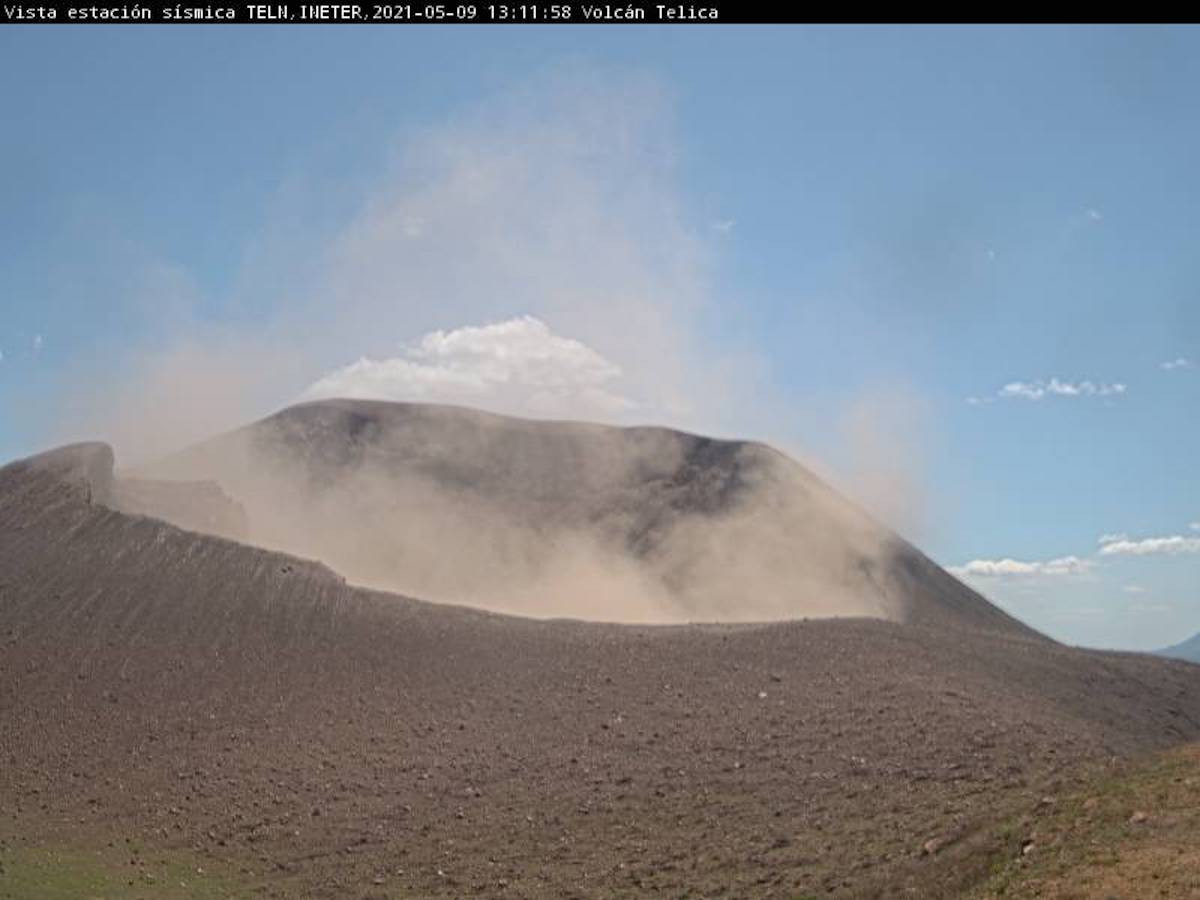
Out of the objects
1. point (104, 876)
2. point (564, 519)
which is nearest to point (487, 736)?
point (104, 876)

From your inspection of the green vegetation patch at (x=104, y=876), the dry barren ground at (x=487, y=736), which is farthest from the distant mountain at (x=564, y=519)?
the green vegetation patch at (x=104, y=876)

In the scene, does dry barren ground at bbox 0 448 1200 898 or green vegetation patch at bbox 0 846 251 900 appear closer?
dry barren ground at bbox 0 448 1200 898

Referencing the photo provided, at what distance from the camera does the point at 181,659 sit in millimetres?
51062

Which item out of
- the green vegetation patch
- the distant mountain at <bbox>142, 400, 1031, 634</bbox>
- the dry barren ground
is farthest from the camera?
the distant mountain at <bbox>142, 400, 1031, 634</bbox>

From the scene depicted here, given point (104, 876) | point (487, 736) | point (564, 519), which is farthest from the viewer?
point (564, 519)

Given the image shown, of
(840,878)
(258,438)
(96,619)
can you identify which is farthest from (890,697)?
(258,438)

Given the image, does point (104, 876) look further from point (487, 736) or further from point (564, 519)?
point (564, 519)

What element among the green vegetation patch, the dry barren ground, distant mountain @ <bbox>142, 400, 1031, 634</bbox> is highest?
distant mountain @ <bbox>142, 400, 1031, 634</bbox>

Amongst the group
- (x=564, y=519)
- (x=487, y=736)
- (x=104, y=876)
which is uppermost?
(x=564, y=519)

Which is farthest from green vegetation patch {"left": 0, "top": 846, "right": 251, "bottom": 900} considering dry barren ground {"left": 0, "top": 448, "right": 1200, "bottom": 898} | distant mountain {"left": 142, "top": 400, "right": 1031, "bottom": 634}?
distant mountain {"left": 142, "top": 400, "right": 1031, "bottom": 634}

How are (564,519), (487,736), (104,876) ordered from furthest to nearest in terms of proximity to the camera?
(564,519) < (487,736) < (104,876)

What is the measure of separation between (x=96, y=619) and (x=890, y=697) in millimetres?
35811

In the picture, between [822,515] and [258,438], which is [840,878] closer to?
[822,515]

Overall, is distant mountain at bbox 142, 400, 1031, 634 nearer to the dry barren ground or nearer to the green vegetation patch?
the dry barren ground
